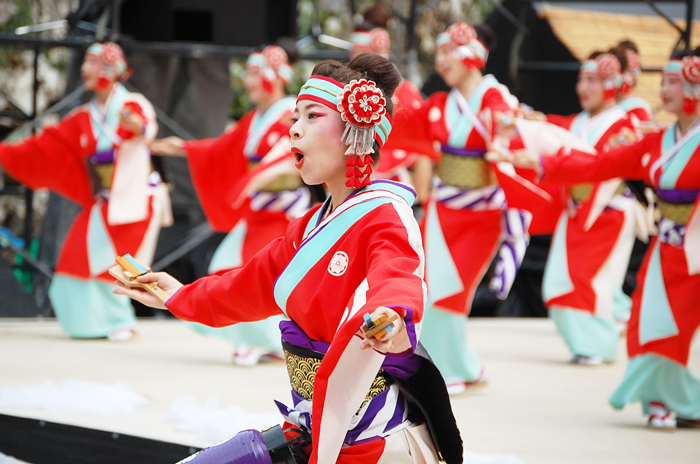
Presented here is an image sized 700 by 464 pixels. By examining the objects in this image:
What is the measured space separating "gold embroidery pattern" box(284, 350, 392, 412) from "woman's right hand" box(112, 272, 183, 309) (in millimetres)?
342

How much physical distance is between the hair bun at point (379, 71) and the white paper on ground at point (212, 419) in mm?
1515

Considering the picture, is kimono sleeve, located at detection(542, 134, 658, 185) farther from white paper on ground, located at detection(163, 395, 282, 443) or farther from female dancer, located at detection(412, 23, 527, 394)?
white paper on ground, located at detection(163, 395, 282, 443)

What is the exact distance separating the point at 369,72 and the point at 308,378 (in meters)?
0.65

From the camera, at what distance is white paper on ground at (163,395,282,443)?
2959mm

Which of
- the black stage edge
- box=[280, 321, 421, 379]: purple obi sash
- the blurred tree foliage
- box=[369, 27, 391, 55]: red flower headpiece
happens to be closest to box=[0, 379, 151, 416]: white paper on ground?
the black stage edge

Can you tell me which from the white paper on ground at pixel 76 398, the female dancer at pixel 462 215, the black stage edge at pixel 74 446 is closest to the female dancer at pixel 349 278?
the black stage edge at pixel 74 446

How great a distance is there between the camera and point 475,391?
399cm

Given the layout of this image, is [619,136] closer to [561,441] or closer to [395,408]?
→ [561,441]

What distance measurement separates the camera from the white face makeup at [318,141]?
5.80 ft

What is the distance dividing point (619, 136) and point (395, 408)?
332 cm

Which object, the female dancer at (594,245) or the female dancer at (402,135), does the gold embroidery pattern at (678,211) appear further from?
the female dancer at (594,245)

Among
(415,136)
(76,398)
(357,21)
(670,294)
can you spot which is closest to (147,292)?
(76,398)

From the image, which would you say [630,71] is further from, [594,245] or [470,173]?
[470,173]

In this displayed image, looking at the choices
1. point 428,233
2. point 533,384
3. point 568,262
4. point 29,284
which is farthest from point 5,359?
point 568,262
